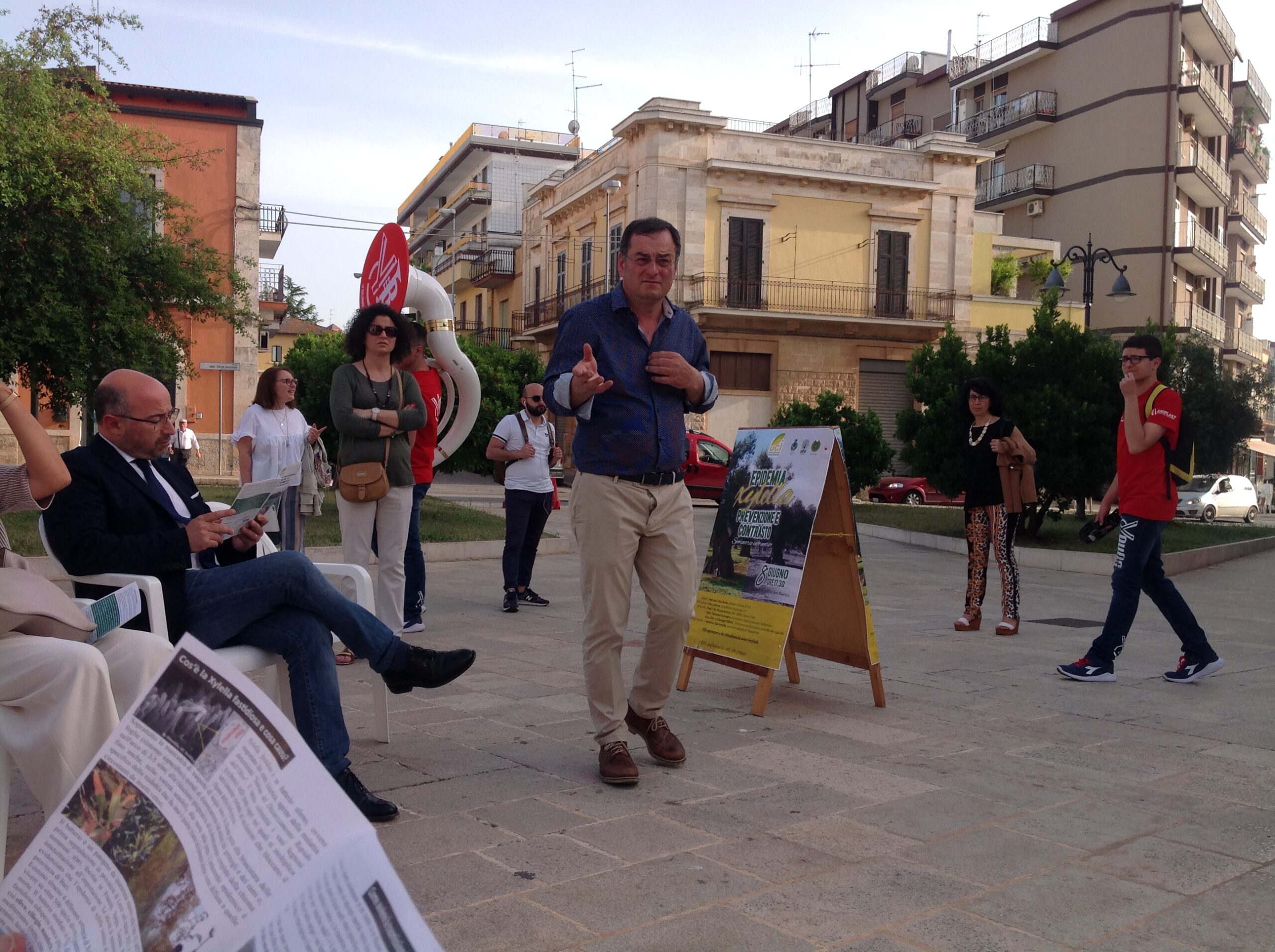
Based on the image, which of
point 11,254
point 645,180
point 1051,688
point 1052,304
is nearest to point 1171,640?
point 1051,688

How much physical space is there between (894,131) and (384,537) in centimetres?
4451

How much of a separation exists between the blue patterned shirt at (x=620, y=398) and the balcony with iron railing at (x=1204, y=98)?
42.1 metres

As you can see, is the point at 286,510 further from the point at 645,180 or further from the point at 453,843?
Result: the point at 645,180

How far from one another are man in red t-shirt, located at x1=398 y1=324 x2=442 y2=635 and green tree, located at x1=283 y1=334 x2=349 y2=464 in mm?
11596

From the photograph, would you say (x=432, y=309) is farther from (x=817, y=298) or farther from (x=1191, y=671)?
(x=817, y=298)

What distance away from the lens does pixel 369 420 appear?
589 cm

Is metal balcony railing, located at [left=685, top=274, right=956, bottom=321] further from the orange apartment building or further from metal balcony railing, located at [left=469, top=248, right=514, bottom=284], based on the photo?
metal balcony railing, located at [left=469, top=248, right=514, bottom=284]

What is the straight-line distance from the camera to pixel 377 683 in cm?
429

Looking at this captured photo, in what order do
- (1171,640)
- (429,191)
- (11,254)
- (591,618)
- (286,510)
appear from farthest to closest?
(429,191), (11,254), (1171,640), (286,510), (591,618)

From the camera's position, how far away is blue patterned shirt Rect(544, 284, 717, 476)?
13.5ft

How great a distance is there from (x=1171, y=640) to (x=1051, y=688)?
2.54 meters

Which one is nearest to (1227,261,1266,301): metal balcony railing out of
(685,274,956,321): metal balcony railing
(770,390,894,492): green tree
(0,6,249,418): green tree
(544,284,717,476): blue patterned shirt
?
(685,274,956,321): metal balcony railing

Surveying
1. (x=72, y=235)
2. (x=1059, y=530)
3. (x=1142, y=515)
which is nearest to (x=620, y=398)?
(x=1142, y=515)

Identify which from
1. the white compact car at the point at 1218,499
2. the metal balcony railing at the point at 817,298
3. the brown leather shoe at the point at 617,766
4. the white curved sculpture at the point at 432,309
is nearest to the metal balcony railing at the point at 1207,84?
the metal balcony railing at the point at 817,298
